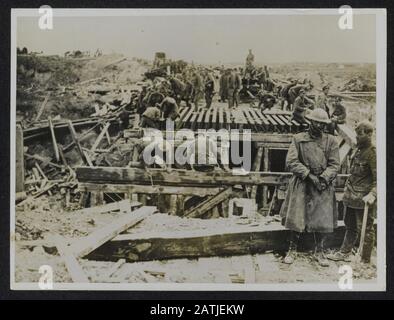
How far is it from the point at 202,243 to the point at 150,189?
42 cm

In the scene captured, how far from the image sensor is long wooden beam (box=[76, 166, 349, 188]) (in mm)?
3195

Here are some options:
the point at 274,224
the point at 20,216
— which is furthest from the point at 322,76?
the point at 20,216

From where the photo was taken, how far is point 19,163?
3219 millimetres

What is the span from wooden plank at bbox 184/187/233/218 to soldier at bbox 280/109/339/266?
0.33 metres

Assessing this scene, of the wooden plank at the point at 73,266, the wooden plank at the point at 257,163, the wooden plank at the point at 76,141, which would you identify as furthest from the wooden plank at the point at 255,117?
the wooden plank at the point at 73,266

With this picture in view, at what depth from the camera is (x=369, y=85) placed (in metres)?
3.21

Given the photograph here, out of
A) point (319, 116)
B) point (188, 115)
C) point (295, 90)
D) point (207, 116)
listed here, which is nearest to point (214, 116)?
point (207, 116)

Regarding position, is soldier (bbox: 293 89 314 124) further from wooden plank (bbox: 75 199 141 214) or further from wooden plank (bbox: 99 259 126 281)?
wooden plank (bbox: 99 259 126 281)

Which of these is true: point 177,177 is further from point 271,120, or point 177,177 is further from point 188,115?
point 271,120

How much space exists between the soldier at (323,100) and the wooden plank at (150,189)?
2.43 ft

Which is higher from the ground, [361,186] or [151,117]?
[151,117]

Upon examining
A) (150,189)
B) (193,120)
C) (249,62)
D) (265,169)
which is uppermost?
(249,62)
